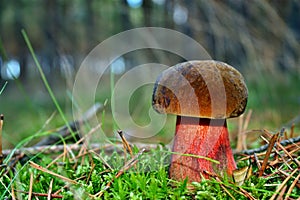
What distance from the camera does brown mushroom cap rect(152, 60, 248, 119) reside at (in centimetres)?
78

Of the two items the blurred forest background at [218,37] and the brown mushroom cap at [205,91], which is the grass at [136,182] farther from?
the blurred forest background at [218,37]

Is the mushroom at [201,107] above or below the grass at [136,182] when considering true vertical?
above

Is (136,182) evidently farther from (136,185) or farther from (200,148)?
(200,148)

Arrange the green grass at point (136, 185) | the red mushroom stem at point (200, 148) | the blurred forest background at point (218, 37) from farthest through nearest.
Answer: the blurred forest background at point (218, 37) → the red mushroom stem at point (200, 148) → the green grass at point (136, 185)

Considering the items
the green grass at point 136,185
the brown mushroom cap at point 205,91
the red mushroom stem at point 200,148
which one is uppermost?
the brown mushroom cap at point 205,91

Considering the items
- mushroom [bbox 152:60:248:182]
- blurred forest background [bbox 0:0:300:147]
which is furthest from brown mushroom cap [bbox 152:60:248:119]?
blurred forest background [bbox 0:0:300:147]

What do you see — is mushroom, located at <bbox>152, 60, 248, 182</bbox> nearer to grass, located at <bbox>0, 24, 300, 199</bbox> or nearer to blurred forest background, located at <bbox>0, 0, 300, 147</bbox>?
grass, located at <bbox>0, 24, 300, 199</bbox>

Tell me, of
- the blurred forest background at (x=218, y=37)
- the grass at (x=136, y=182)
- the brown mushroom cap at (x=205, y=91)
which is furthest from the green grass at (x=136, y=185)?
the blurred forest background at (x=218, y=37)

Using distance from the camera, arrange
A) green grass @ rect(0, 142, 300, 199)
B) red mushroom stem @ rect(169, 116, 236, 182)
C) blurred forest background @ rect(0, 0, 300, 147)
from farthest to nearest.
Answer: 1. blurred forest background @ rect(0, 0, 300, 147)
2. red mushroom stem @ rect(169, 116, 236, 182)
3. green grass @ rect(0, 142, 300, 199)

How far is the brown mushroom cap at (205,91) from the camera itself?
30.9 inches

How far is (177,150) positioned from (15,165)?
575mm

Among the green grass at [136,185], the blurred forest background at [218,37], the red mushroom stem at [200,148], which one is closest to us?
the green grass at [136,185]

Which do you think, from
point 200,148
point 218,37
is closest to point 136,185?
point 200,148

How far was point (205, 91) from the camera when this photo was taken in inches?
31.1
